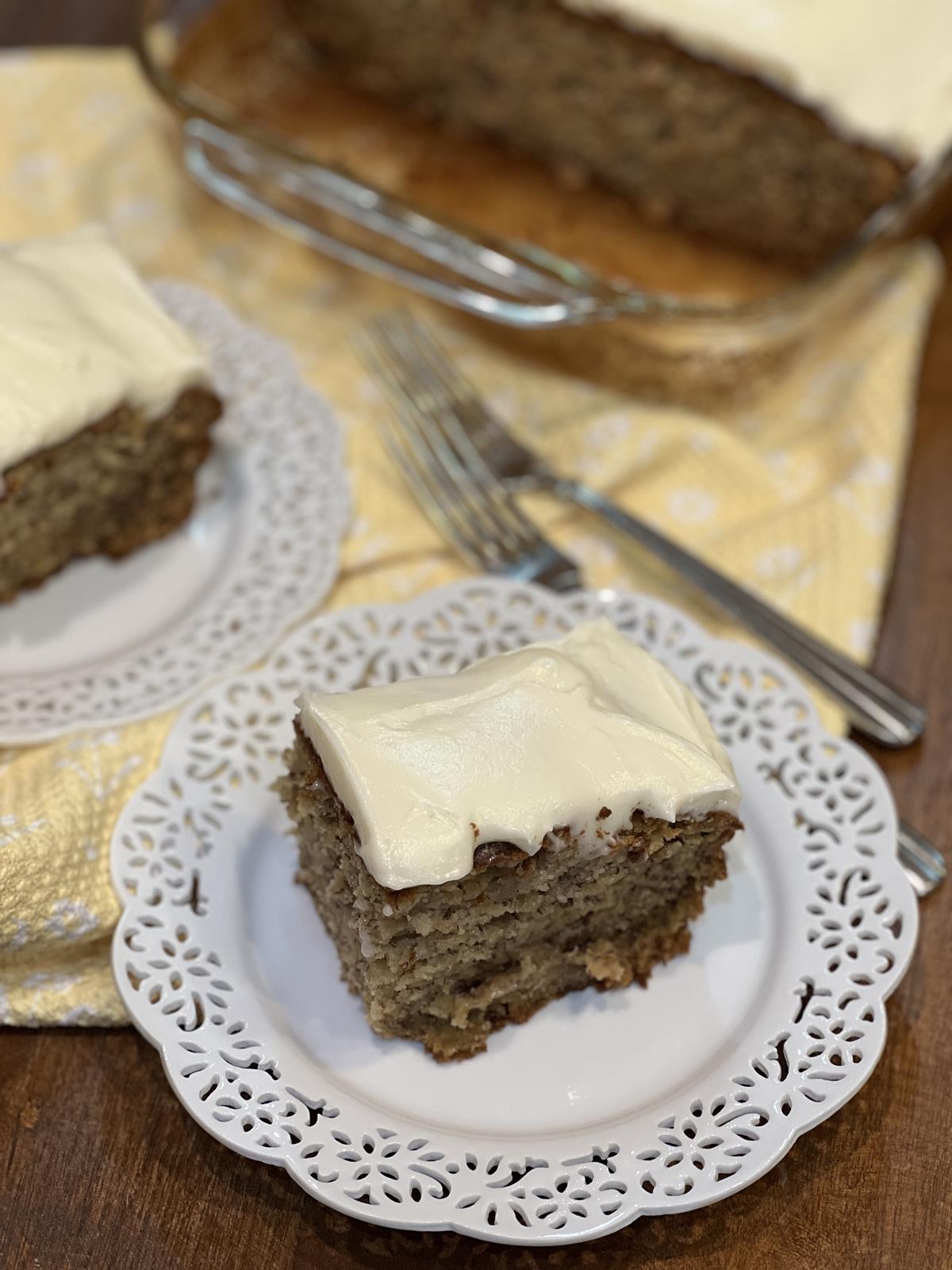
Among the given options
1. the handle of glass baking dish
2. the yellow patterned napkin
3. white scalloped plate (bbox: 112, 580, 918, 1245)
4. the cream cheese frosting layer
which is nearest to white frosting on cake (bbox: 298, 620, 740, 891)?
white scalloped plate (bbox: 112, 580, 918, 1245)

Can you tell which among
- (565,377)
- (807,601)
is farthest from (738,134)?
(807,601)

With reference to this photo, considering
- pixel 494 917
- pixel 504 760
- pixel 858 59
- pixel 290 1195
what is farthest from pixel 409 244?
pixel 290 1195

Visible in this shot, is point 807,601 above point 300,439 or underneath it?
above

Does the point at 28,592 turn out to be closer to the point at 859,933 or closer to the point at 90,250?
the point at 90,250

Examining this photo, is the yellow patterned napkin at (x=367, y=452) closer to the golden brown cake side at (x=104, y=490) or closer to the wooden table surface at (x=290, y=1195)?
the wooden table surface at (x=290, y=1195)

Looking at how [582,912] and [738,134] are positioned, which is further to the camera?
[738,134]

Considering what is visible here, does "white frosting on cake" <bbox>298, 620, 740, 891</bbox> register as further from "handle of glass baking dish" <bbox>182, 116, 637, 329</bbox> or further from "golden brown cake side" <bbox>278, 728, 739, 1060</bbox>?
"handle of glass baking dish" <bbox>182, 116, 637, 329</bbox>

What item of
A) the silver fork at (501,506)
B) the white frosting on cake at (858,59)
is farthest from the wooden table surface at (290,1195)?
the white frosting on cake at (858,59)
